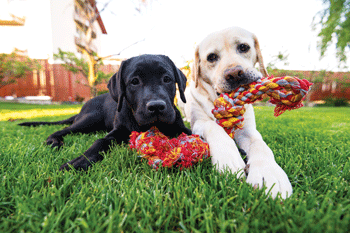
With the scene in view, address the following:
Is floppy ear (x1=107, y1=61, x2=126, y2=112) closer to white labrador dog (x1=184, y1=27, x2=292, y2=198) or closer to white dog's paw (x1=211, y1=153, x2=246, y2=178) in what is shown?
white labrador dog (x1=184, y1=27, x2=292, y2=198)

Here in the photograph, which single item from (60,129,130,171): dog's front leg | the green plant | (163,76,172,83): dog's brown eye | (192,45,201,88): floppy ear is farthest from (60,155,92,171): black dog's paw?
the green plant

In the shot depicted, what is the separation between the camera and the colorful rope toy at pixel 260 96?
61.4 inches

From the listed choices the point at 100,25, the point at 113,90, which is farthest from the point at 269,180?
the point at 100,25

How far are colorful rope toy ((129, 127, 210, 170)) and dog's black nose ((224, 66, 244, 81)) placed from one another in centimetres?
71

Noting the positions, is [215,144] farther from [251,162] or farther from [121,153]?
[121,153]

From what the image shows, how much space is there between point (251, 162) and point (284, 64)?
19.8 metres

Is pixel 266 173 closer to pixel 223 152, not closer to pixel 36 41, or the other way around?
pixel 223 152

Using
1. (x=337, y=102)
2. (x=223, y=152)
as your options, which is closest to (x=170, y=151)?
(x=223, y=152)

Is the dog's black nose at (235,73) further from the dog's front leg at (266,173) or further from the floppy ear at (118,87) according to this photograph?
the floppy ear at (118,87)

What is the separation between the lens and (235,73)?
1.82 meters

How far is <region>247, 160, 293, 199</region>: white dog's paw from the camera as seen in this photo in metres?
1.07

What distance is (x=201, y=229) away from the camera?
79cm

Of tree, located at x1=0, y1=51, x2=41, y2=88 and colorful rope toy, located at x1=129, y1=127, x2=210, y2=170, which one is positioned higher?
tree, located at x1=0, y1=51, x2=41, y2=88

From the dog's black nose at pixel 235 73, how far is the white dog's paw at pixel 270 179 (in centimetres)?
89
